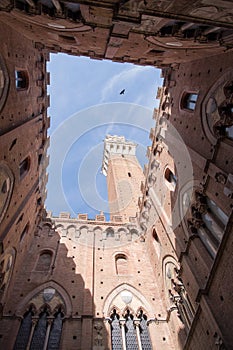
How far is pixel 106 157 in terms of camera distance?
1577 inches

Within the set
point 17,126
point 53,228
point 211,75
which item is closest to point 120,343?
point 53,228

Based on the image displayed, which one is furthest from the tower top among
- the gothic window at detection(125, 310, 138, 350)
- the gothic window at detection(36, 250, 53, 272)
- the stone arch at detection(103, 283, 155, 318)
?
the gothic window at detection(125, 310, 138, 350)

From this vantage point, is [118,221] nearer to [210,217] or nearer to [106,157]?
[210,217]

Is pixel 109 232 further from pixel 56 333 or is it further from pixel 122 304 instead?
pixel 56 333

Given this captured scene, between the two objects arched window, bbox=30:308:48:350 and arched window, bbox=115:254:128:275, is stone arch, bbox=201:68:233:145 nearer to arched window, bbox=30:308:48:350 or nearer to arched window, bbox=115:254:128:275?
arched window, bbox=115:254:128:275

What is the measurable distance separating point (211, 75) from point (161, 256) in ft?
30.1

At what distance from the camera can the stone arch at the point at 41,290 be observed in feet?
35.8

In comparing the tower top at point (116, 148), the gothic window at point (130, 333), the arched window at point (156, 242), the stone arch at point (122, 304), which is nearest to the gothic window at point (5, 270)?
the stone arch at point (122, 304)

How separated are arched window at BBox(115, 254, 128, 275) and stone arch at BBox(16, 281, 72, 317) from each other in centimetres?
339

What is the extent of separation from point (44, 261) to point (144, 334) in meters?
6.61

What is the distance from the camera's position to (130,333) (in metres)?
10.8

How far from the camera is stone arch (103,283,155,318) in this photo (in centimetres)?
1155

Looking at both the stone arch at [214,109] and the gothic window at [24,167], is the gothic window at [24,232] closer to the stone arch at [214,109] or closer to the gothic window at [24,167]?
the gothic window at [24,167]

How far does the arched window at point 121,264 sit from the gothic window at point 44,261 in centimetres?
399
